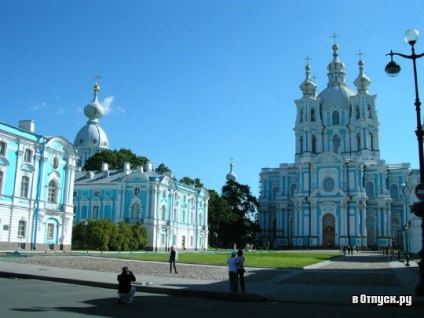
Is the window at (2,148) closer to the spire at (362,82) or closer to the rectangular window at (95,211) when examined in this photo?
the rectangular window at (95,211)

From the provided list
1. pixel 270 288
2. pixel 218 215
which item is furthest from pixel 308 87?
pixel 270 288

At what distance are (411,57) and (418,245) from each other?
3631cm

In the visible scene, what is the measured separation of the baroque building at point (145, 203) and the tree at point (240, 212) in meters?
15.3

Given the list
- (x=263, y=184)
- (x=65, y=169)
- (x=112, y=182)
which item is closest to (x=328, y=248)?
(x=263, y=184)

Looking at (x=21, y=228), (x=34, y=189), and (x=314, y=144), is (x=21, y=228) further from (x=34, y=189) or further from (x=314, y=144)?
(x=314, y=144)

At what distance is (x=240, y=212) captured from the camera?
86438 millimetres

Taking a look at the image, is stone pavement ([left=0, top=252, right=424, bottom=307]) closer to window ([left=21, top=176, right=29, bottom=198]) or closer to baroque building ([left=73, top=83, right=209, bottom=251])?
window ([left=21, top=176, right=29, bottom=198])

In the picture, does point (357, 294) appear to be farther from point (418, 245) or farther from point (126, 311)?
point (418, 245)

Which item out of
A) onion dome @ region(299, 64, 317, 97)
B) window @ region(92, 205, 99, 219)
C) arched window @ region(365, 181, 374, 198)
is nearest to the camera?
window @ region(92, 205, 99, 219)

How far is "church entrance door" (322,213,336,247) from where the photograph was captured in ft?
252

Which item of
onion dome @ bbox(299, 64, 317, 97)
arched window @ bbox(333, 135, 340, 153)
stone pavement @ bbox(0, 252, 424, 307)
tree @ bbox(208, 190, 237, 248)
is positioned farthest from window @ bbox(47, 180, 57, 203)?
onion dome @ bbox(299, 64, 317, 97)

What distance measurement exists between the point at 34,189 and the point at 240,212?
50045 mm

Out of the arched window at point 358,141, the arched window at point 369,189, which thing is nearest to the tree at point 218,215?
the arched window at point 369,189

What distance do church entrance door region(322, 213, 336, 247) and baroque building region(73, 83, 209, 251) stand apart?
71.3 feet
